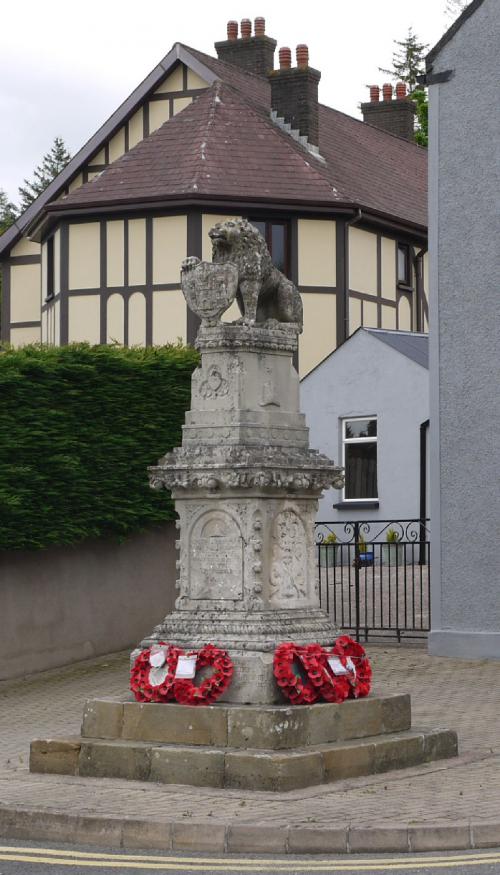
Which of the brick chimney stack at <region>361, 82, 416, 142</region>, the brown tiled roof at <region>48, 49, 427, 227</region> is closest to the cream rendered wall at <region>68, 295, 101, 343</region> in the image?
the brown tiled roof at <region>48, 49, 427, 227</region>

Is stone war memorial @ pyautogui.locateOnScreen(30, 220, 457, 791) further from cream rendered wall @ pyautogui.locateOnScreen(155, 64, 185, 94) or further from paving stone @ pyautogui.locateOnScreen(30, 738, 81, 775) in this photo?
cream rendered wall @ pyautogui.locateOnScreen(155, 64, 185, 94)

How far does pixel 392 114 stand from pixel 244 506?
3569cm

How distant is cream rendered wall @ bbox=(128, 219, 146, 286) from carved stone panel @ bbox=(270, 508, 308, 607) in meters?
19.2

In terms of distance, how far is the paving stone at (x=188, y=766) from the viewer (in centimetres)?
976

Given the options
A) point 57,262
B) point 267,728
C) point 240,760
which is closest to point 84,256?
point 57,262

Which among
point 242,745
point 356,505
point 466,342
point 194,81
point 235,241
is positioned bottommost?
Answer: point 242,745

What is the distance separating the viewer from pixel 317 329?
30.3 meters

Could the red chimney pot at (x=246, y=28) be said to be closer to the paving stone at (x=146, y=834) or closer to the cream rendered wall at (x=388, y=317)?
the cream rendered wall at (x=388, y=317)

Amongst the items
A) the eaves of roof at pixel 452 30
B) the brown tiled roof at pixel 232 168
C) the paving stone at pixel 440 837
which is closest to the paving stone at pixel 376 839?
the paving stone at pixel 440 837

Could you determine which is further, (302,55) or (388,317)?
(302,55)

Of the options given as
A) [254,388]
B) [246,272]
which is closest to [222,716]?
[254,388]

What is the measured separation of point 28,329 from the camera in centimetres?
3441

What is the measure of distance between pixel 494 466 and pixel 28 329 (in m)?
19.5

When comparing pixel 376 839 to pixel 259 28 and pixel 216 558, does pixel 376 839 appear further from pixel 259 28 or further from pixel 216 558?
pixel 259 28
